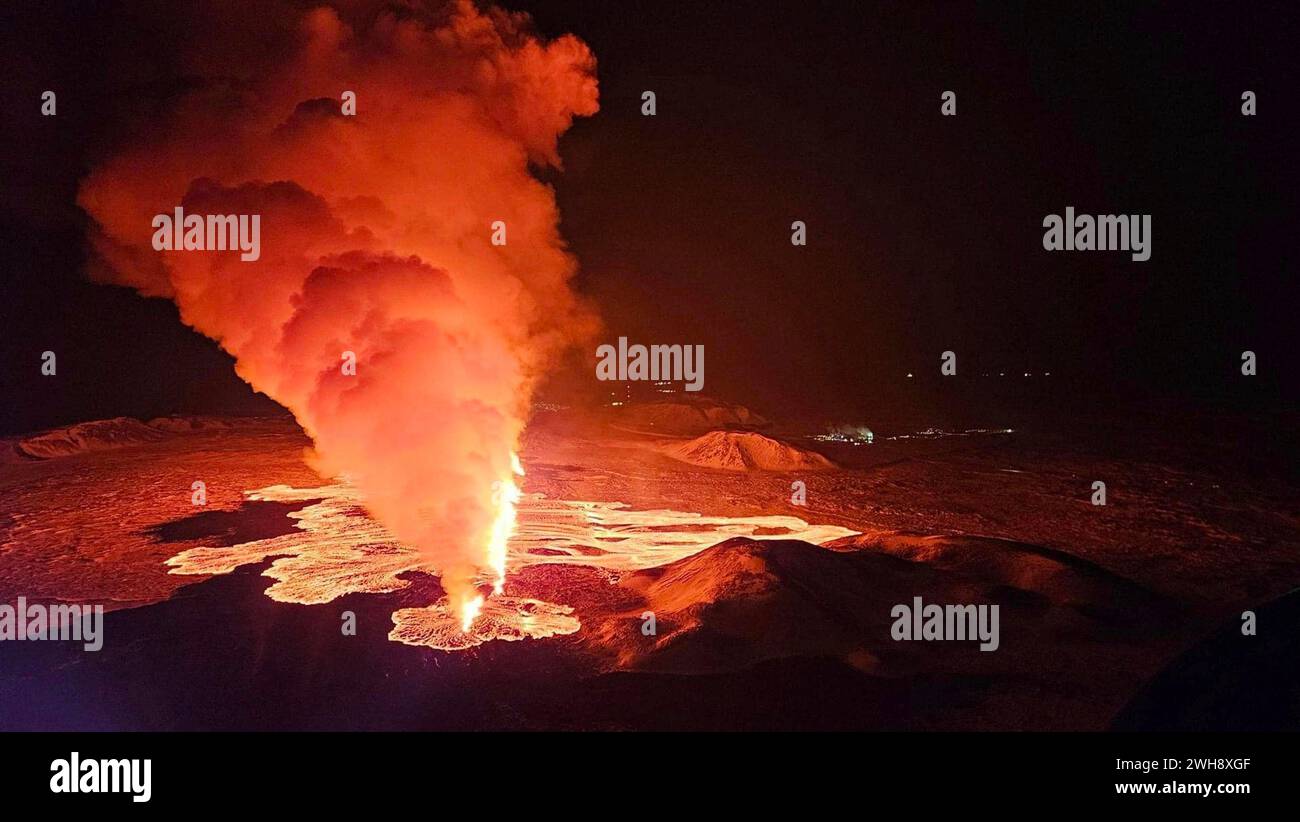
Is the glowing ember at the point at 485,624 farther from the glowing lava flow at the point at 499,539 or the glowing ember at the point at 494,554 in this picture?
the glowing lava flow at the point at 499,539

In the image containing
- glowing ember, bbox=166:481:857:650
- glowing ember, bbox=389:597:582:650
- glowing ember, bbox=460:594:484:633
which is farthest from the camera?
glowing ember, bbox=166:481:857:650

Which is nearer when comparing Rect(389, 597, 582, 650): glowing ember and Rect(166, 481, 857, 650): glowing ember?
Rect(389, 597, 582, 650): glowing ember

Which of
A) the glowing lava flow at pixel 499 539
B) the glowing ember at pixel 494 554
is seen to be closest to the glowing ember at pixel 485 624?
the glowing ember at pixel 494 554

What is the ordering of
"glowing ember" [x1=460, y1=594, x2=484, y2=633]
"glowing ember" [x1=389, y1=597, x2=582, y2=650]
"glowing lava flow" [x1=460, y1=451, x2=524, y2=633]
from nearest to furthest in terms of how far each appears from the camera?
"glowing ember" [x1=389, y1=597, x2=582, y2=650], "glowing ember" [x1=460, y1=594, x2=484, y2=633], "glowing lava flow" [x1=460, y1=451, x2=524, y2=633]

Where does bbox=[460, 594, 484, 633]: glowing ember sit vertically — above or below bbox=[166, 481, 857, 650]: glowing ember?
below

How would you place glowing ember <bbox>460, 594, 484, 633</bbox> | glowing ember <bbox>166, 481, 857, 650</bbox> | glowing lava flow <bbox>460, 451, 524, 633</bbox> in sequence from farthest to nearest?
glowing lava flow <bbox>460, 451, 524, 633</bbox>, glowing ember <bbox>166, 481, 857, 650</bbox>, glowing ember <bbox>460, 594, 484, 633</bbox>

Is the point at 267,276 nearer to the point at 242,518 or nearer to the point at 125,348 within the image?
the point at 242,518

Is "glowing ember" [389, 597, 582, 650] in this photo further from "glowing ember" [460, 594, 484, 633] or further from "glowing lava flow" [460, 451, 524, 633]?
"glowing lava flow" [460, 451, 524, 633]

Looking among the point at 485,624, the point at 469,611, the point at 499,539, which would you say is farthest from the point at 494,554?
the point at 485,624

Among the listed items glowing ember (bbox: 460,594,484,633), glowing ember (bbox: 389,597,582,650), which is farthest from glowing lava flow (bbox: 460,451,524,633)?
glowing ember (bbox: 389,597,582,650)

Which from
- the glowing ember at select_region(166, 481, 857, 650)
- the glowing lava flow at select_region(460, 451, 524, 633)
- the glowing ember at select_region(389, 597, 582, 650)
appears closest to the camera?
the glowing ember at select_region(389, 597, 582, 650)
